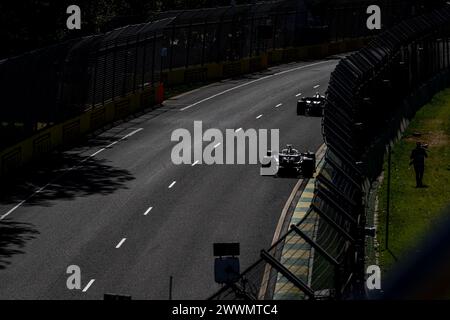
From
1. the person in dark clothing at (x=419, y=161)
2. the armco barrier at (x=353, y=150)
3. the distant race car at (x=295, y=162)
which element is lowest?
the distant race car at (x=295, y=162)

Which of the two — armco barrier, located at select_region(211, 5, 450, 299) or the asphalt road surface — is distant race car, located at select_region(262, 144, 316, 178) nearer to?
the asphalt road surface

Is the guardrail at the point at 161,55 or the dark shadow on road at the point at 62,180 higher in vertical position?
the guardrail at the point at 161,55

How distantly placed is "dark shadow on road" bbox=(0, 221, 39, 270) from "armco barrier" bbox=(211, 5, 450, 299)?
24.1 ft

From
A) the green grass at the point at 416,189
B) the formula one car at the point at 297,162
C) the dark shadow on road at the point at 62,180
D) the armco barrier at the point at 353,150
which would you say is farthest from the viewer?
the formula one car at the point at 297,162

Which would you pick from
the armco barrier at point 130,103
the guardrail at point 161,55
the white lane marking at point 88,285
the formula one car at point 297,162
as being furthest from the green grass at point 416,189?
the guardrail at point 161,55

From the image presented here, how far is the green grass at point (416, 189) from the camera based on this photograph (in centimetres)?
3003

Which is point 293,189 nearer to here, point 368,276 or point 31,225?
point 31,225

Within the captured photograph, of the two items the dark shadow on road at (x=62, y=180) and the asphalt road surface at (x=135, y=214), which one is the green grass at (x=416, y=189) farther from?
the dark shadow on road at (x=62, y=180)

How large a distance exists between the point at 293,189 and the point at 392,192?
14.7 feet

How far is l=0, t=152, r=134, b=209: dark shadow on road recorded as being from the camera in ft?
130

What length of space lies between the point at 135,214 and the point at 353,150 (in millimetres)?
12036

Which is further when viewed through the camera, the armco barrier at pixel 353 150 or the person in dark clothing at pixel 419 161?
the person in dark clothing at pixel 419 161

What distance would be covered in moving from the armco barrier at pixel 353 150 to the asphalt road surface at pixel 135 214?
2.46m

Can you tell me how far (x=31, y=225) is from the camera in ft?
116
